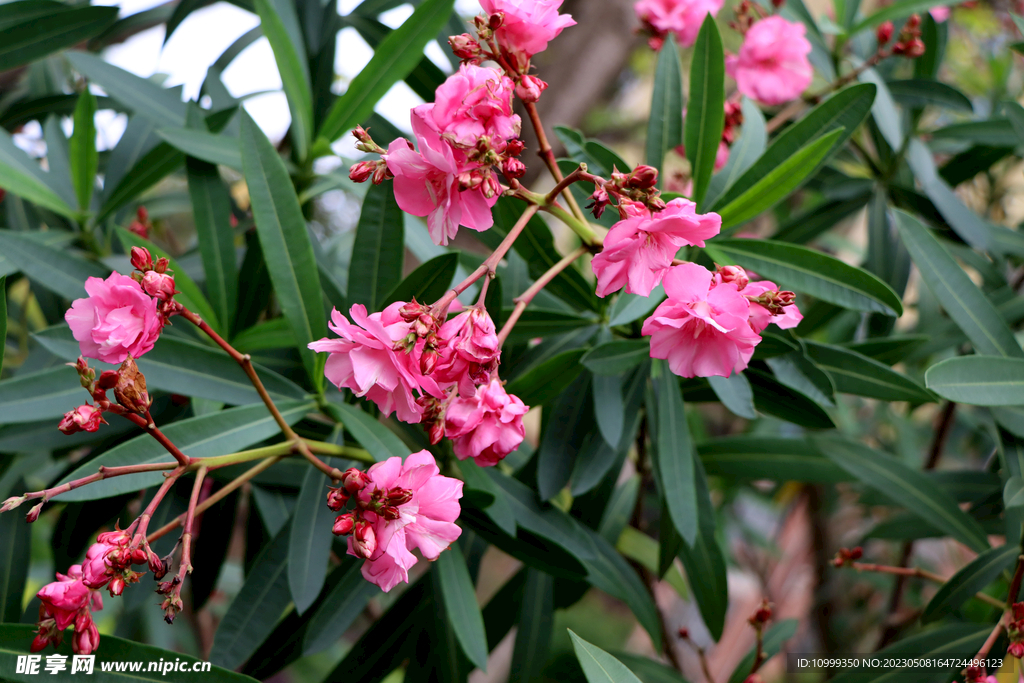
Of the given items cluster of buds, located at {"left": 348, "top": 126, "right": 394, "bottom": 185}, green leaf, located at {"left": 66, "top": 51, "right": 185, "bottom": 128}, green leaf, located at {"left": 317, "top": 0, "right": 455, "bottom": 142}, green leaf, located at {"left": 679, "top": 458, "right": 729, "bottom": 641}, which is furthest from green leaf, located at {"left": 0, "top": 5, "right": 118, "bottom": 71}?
green leaf, located at {"left": 679, "top": 458, "right": 729, "bottom": 641}

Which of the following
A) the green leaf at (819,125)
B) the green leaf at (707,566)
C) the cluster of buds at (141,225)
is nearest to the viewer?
the green leaf at (819,125)

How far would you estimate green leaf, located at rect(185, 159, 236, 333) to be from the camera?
0.97 meters

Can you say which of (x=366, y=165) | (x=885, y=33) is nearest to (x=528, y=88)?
(x=366, y=165)

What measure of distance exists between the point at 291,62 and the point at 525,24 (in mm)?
572

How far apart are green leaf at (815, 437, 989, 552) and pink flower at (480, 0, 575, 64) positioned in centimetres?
85

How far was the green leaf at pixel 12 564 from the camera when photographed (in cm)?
93

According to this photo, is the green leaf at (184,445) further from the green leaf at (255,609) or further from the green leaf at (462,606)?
the green leaf at (462,606)

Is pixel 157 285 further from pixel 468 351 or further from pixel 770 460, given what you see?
pixel 770 460

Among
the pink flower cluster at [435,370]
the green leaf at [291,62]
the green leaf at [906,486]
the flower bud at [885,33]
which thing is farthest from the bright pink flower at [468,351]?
the flower bud at [885,33]

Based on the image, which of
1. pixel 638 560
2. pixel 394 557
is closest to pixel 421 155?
pixel 394 557

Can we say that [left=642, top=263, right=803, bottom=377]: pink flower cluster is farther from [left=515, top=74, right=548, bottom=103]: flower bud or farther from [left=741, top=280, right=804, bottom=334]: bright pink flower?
[left=515, top=74, right=548, bottom=103]: flower bud

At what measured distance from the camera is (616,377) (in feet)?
2.95

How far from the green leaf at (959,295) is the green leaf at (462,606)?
784 millimetres

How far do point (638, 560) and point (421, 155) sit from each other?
1.03m
